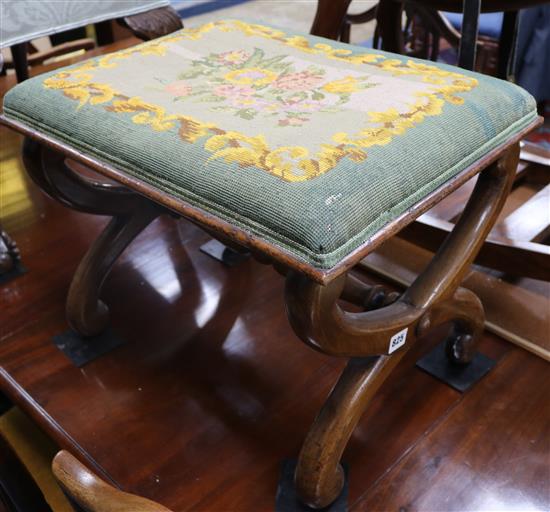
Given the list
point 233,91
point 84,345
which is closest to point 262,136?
point 233,91

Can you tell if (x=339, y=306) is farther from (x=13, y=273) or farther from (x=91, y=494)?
(x=13, y=273)

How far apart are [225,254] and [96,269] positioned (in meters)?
0.30

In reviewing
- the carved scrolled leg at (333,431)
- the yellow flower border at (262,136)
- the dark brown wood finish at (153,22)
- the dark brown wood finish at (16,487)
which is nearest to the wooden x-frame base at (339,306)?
the carved scrolled leg at (333,431)

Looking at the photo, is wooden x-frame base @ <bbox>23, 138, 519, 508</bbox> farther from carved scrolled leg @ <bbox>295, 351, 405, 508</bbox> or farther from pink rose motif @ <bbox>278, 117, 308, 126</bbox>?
pink rose motif @ <bbox>278, 117, 308, 126</bbox>

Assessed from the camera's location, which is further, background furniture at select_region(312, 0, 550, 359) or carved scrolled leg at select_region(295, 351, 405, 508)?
background furniture at select_region(312, 0, 550, 359)

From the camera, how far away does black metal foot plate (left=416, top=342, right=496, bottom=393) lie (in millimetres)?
890

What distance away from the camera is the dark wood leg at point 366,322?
60 centimetres

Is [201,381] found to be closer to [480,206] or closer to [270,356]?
[270,356]

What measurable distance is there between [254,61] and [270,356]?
42 centimetres

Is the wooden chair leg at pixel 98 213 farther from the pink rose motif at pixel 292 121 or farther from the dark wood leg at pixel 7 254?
the pink rose motif at pixel 292 121

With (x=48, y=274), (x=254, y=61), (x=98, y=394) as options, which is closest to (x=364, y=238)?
(x=254, y=61)

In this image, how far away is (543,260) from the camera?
0.97 m

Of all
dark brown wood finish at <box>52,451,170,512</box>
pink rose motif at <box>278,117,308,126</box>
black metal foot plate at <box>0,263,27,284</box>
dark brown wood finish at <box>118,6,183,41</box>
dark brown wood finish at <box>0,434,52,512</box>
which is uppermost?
pink rose motif at <box>278,117,308,126</box>

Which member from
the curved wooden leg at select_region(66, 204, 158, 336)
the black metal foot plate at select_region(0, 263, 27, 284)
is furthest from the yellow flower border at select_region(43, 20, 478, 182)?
the black metal foot plate at select_region(0, 263, 27, 284)
